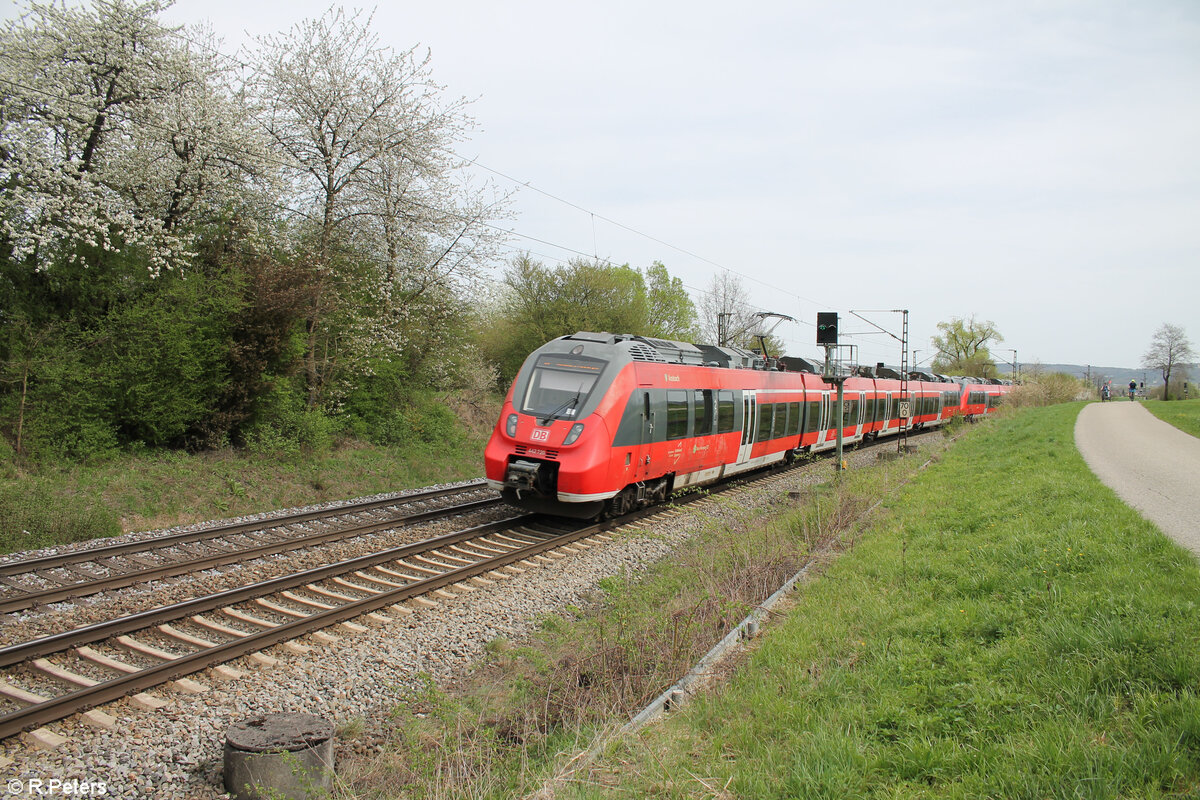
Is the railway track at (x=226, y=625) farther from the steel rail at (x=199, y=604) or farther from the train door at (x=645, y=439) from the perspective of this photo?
the train door at (x=645, y=439)

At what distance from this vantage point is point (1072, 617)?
522 centimetres

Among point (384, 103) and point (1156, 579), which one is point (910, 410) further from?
point (1156, 579)

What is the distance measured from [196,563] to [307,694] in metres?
3.96

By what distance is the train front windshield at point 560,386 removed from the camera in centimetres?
1105

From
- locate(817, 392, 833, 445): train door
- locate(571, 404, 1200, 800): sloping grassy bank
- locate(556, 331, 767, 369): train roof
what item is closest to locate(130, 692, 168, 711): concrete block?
locate(571, 404, 1200, 800): sloping grassy bank

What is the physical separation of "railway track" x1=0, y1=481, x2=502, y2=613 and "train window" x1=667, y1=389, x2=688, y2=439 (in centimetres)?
391

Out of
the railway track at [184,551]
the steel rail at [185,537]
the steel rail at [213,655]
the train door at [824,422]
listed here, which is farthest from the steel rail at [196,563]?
the train door at [824,422]

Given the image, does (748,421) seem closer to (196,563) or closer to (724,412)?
(724,412)

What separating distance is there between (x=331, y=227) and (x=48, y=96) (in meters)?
6.18

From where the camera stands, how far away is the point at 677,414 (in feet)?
42.2

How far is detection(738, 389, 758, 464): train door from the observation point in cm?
1611

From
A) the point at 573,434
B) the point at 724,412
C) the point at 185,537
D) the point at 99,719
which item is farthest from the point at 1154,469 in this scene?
the point at 185,537

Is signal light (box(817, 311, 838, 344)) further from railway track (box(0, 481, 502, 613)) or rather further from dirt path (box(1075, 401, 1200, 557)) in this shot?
railway track (box(0, 481, 502, 613))

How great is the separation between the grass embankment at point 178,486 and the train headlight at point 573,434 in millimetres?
6326
